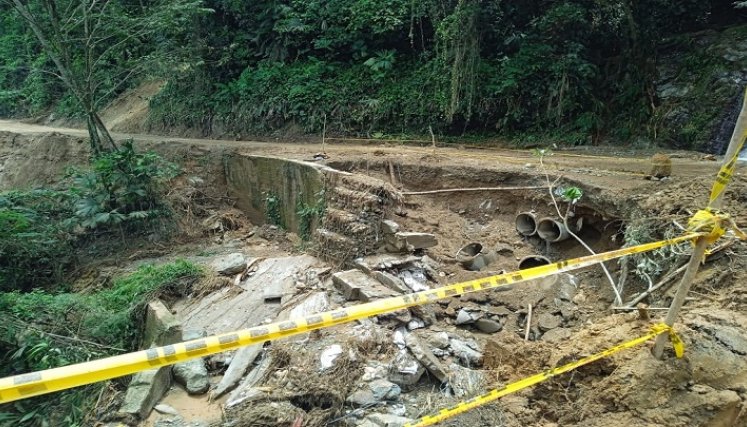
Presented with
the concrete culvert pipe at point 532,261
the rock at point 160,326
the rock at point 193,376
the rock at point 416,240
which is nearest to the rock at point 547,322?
the concrete culvert pipe at point 532,261

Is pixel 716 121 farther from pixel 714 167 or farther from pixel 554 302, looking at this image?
pixel 554 302

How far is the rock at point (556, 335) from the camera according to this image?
464 cm

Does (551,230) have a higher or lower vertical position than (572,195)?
lower

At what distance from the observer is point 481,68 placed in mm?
11164

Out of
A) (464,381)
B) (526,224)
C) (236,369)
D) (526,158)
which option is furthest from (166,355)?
(526,158)

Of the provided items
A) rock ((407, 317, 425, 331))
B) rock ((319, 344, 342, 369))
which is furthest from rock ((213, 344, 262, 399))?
rock ((407, 317, 425, 331))

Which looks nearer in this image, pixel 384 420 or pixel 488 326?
pixel 384 420

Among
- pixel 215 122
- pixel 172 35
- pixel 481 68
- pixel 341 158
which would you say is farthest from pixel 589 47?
pixel 172 35

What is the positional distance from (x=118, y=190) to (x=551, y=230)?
876cm

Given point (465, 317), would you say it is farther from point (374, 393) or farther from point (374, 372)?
point (374, 393)

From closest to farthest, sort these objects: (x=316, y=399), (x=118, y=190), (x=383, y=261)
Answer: (x=316, y=399) → (x=383, y=261) → (x=118, y=190)

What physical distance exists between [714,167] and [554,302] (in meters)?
3.77

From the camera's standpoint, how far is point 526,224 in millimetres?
6902

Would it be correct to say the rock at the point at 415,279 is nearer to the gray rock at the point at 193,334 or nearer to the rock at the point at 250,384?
the rock at the point at 250,384
